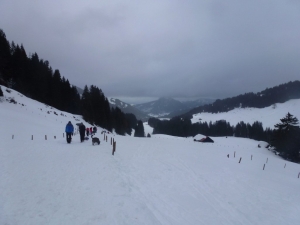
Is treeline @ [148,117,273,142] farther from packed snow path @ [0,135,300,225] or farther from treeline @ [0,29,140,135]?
packed snow path @ [0,135,300,225]

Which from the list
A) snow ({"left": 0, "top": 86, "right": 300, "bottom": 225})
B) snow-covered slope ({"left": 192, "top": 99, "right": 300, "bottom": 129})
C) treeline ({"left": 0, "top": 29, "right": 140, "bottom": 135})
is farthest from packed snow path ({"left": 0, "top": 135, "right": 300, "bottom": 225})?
snow-covered slope ({"left": 192, "top": 99, "right": 300, "bottom": 129})

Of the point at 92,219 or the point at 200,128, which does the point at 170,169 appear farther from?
the point at 200,128

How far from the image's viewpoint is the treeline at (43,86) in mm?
51062

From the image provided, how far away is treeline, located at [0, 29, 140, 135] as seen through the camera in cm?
5106

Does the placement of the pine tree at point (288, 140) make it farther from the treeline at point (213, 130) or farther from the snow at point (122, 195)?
the treeline at point (213, 130)

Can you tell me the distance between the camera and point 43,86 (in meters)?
57.2

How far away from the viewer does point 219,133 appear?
117 meters

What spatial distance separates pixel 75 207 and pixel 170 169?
942 centimetres

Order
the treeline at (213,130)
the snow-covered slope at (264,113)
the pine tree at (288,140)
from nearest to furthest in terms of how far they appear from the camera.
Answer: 1. the pine tree at (288,140)
2. the treeline at (213,130)
3. the snow-covered slope at (264,113)

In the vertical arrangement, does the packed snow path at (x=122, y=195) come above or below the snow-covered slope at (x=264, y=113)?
below

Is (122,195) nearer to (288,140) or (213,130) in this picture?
(288,140)

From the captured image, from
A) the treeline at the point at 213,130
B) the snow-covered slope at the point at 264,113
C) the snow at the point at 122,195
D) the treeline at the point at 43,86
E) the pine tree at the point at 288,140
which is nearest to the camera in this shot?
the snow at the point at 122,195

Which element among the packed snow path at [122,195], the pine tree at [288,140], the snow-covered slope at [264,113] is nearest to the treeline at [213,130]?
the snow-covered slope at [264,113]

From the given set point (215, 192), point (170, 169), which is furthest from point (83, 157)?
point (215, 192)
